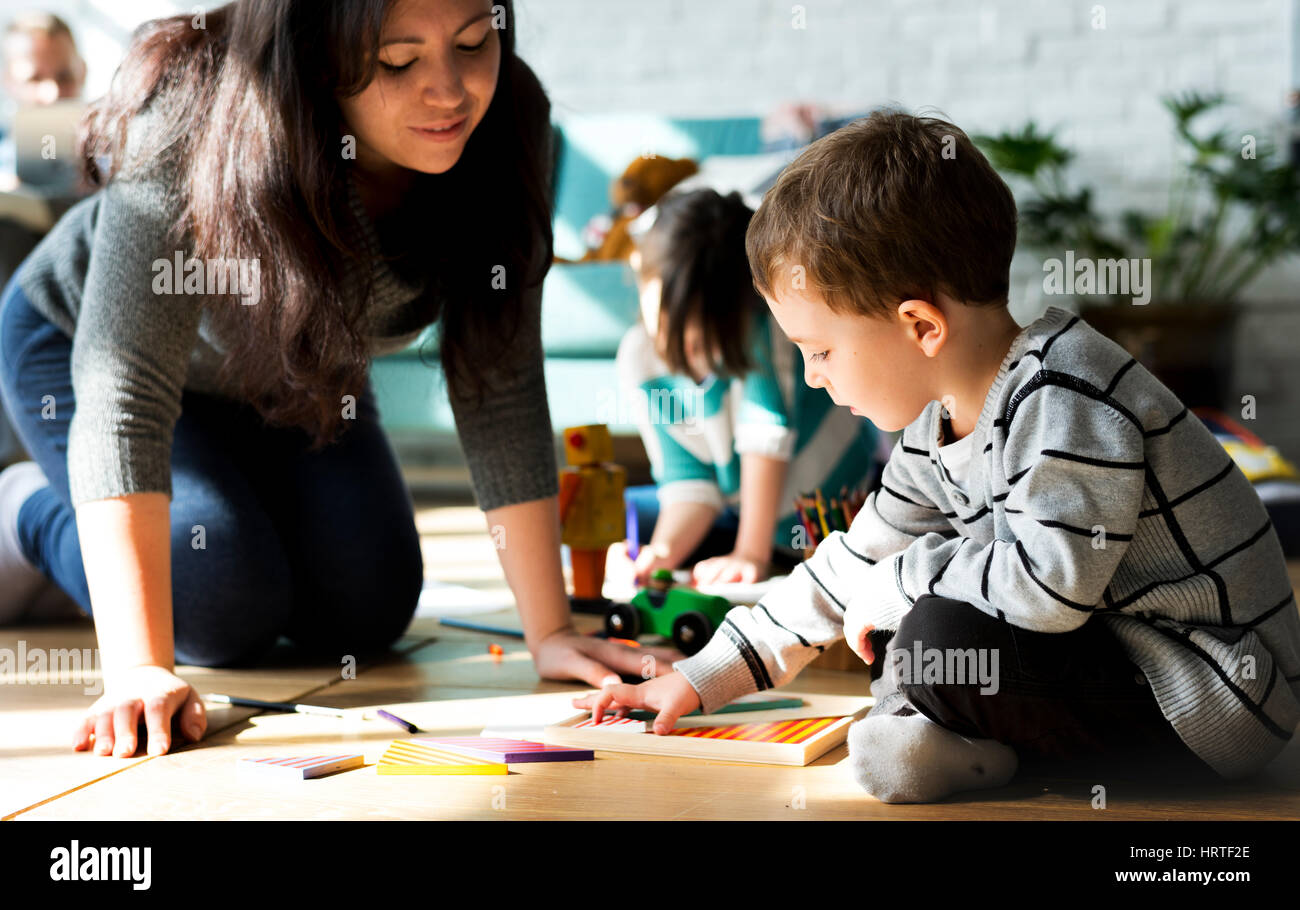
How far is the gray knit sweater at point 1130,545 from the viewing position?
33.9 inches

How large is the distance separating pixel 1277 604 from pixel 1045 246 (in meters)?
2.64

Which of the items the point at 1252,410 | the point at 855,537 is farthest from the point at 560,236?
the point at 855,537

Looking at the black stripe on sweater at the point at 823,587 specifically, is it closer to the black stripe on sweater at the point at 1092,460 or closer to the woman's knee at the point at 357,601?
the black stripe on sweater at the point at 1092,460

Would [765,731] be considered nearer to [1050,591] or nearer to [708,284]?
[1050,591]

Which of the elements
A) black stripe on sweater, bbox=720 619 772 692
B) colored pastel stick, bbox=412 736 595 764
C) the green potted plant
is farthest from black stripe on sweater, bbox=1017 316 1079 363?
the green potted plant

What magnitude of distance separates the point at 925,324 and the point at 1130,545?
8.3 inches

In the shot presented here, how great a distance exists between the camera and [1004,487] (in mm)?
909

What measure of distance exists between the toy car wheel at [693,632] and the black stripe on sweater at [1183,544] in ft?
1.97

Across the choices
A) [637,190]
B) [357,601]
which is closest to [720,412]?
[357,601]

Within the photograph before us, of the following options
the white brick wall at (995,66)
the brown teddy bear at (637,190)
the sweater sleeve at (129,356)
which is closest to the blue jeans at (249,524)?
the sweater sleeve at (129,356)

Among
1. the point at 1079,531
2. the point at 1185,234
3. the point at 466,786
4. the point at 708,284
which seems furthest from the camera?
the point at 1185,234


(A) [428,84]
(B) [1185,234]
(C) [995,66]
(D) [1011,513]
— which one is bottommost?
(D) [1011,513]

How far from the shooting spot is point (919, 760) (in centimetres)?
92

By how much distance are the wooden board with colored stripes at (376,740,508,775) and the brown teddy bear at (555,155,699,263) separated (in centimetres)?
201
